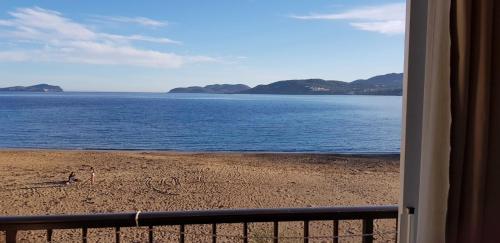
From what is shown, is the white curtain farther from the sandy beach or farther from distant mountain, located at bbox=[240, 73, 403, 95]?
distant mountain, located at bbox=[240, 73, 403, 95]

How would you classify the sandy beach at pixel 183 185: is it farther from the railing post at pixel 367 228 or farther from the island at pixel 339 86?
the island at pixel 339 86

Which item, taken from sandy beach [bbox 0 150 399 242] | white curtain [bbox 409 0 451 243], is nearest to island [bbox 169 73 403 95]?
sandy beach [bbox 0 150 399 242]

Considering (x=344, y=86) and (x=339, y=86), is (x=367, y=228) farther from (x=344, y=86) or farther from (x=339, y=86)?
(x=344, y=86)

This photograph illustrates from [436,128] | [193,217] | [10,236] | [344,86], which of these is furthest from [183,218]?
[344,86]

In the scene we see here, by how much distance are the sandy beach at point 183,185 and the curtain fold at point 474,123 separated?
5.06 metres

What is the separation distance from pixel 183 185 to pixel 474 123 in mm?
11338

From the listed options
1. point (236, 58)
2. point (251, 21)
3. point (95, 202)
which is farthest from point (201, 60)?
point (95, 202)

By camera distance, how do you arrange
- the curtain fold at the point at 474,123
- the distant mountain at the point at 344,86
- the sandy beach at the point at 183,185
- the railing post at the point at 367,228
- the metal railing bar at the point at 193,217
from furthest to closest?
the distant mountain at the point at 344,86 → the sandy beach at the point at 183,185 → the railing post at the point at 367,228 → the metal railing bar at the point at 193,217 → the curtain fold at the point at 474,123

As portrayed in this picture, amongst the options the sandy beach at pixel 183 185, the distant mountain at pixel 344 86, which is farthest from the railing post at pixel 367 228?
the distant mountain at pixel 344 86

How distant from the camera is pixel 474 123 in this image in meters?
0.94

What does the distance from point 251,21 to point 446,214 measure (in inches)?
1293

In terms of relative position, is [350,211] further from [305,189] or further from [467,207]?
[305,189]

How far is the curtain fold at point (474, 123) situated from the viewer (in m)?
0.92

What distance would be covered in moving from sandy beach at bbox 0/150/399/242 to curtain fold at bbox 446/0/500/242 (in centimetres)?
506
